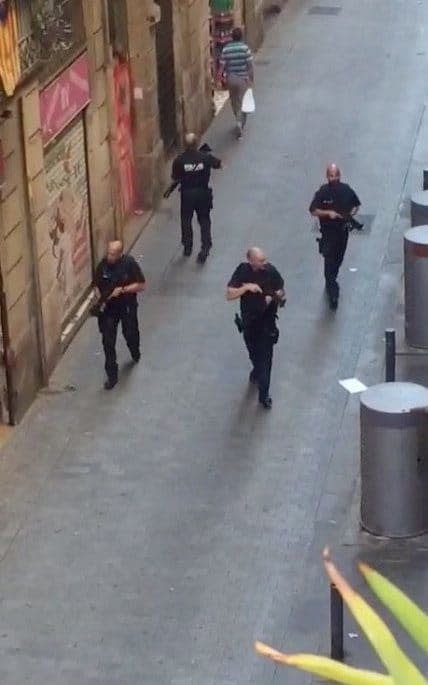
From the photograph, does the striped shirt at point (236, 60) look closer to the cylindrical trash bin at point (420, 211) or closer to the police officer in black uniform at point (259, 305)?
the cylindrical trash bin at point (420, 211)

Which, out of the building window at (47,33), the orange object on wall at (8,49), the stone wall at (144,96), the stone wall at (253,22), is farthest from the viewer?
the stone wall at (253,22)

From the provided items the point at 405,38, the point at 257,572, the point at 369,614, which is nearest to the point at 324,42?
the point at 405,38

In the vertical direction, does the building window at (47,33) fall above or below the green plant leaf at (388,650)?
below

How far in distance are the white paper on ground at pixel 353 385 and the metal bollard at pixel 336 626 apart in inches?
181

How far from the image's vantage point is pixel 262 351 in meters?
12.4

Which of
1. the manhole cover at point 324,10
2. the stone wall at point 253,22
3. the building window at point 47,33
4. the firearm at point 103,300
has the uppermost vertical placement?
the building window at point 47,33

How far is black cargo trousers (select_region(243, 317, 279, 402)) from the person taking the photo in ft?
40.8

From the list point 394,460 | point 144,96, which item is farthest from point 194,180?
point 394,460

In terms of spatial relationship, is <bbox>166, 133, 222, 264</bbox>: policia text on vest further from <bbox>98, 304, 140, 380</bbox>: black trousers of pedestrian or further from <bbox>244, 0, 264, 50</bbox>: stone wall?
<bbox>244, 0, 264, 50</bbox>: stone wall

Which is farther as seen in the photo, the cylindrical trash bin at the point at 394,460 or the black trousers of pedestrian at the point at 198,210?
the black trousers of pedestrian at the point at 198,210

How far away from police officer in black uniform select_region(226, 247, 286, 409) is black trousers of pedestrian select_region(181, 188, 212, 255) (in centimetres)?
371

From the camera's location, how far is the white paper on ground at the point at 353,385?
12.6 m

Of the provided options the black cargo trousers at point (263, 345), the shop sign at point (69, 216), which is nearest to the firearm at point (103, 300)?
the shop sign at point (69, 216)

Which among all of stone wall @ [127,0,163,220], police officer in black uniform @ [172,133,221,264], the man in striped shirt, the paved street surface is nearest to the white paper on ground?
the paved street surface
